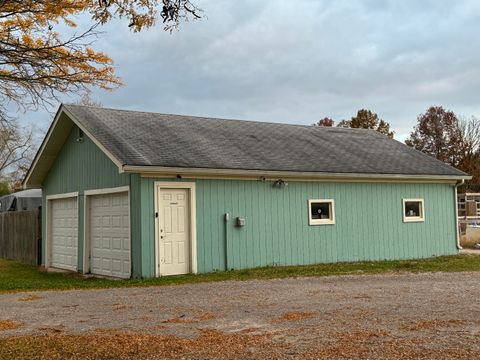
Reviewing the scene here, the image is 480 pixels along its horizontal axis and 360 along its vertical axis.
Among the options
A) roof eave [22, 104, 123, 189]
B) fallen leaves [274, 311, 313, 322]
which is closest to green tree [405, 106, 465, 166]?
roof eave [22, 104, 123, 189]

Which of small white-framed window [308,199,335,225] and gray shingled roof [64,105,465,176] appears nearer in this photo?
gray shingled roof [64,105,465,176]

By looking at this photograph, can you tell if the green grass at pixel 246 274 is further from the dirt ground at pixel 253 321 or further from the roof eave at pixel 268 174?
the roof eave at pixel 268 174

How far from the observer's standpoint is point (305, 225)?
51.1 feet

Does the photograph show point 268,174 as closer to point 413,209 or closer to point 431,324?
point 413,209

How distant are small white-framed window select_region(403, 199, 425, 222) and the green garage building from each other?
39mm

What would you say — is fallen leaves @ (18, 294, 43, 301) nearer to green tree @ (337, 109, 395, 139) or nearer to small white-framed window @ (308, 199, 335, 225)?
small white-framed window @ (308, 199, 335, 225)

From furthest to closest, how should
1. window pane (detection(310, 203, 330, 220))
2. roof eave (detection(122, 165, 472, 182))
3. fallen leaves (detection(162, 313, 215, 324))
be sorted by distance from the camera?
window pane (detection(310, 203, 330, 220)) < roof eave (detection(122, 165, 472, 182)) < fallen leaves (detection(162, 313, 215, 324))

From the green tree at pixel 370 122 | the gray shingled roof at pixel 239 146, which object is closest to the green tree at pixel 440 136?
the green tree at pixel 370 122

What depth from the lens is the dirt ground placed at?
5.96m

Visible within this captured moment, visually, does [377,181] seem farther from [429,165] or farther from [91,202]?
[91,202]

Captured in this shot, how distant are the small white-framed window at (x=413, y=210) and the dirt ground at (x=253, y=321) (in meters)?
6.12

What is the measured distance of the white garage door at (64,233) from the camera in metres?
16.3

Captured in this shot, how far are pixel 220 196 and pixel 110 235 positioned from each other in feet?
9.59

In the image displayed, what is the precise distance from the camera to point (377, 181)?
16.9 meters
